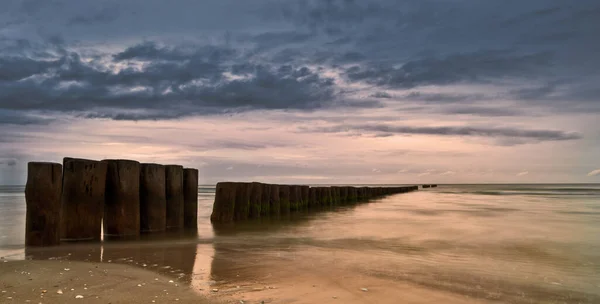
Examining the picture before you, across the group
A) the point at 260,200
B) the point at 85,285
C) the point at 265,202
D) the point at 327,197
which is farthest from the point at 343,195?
the point at 85,285

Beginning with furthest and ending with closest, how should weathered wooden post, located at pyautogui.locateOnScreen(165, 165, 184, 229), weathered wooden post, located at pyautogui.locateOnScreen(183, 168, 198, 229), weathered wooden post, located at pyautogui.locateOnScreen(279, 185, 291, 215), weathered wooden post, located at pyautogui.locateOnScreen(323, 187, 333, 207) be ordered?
weathered wooden post, located at pyautogui.locateOnScreen(323, 187, 333, 207) < weathered wooden post, located at pyautogui.locateOnScreen(279, 185, 291, 215) < weathered wooden post, located at pyautogui.locateOnScreen(183, 168, 198, 229) < weathered wooden post, located at pyautogui.locateOnScreen(165, 165, 184, 229)

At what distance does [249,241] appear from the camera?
788cm

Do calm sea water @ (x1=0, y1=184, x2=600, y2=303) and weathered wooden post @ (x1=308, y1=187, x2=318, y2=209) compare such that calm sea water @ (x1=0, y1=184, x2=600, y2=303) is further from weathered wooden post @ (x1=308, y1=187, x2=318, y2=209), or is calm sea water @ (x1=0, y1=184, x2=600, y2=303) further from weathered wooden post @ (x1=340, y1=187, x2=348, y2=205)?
weathered wooden post @ (x1=340, y1=187, x2=348, y2=205)

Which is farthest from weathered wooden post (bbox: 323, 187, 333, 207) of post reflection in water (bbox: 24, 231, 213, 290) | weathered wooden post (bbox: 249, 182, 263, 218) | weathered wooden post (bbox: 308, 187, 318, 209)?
post reflection in water (bbox: 24, 231, 213, 290)

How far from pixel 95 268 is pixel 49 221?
2278mm

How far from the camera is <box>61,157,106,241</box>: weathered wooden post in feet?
23.7

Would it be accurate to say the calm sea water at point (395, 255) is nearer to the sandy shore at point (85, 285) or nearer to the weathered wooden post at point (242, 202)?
the sandy shore at point (85, 285)

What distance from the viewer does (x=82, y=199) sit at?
24.0 ft

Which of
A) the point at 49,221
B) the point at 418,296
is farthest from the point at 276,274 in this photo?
the point at 49,221

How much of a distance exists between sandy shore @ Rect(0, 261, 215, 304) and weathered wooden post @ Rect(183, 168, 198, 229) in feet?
14.4

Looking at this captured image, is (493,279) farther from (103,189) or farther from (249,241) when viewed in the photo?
(103,189)

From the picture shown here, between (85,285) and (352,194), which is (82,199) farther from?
(352,194)

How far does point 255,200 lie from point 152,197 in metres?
4.38

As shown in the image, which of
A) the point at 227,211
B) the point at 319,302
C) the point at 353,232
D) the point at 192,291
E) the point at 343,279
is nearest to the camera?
the point at 319,302
